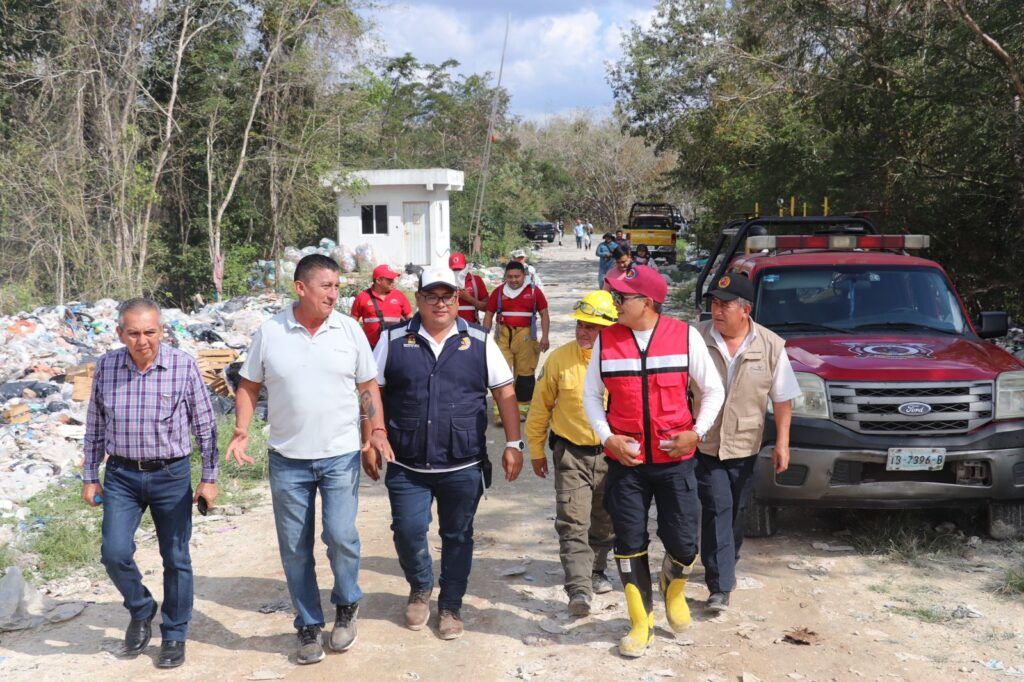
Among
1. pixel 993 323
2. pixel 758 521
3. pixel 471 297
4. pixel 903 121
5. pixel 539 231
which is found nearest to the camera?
pixel 758 521

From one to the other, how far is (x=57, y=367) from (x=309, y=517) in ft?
32.3

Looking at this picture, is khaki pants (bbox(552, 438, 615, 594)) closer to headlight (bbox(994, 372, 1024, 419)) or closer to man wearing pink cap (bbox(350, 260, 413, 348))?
headlight (bbox(994, 372, 1024, 419))

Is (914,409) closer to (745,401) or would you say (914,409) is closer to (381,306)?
(745,401)

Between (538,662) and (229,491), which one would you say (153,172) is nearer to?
(229,491)

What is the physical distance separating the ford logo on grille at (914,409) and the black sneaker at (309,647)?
371cm

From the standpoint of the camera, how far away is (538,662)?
189 inches

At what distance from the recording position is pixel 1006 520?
6344 mm

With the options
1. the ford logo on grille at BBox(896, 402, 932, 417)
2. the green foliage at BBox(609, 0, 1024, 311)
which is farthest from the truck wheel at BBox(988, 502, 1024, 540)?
the green foliage at BBox(609, 0, 1024, 311)

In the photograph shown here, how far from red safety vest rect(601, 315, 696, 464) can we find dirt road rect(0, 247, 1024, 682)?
1.10 meters

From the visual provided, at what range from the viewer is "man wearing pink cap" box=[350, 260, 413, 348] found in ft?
30.1

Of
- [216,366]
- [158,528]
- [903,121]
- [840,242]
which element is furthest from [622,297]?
[903,121]

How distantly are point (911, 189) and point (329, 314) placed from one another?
35.8 ft

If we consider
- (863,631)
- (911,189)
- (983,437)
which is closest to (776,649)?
(863,631)

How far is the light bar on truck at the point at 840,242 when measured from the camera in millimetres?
7809
